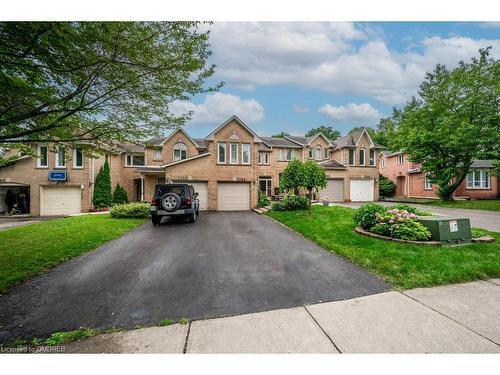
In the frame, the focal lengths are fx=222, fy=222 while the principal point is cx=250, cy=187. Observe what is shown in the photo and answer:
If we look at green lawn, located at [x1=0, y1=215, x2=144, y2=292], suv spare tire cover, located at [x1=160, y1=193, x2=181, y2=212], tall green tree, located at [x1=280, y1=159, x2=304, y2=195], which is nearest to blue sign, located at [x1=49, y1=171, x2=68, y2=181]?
green lawn, located at [x1=0, y1=215, x2=144, y2=292]

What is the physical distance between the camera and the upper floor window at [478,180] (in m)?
24.1

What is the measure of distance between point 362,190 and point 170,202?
20800mm

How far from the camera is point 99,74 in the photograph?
4820 mm

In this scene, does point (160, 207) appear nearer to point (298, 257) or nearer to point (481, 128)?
point (298, 257)

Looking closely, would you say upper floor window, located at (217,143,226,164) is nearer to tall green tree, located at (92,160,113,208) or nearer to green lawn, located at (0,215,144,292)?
green lawn, located at (0,215,144,292)

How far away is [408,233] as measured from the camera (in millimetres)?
6367

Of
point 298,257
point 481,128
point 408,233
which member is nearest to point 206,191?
point 298,257

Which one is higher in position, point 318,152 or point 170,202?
point 318,152

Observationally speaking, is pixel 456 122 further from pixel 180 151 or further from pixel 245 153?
pixel 180 151

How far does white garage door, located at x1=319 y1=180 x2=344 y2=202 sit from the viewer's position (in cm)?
2322

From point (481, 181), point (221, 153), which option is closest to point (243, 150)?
point (221, 153)

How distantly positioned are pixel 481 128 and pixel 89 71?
27625 millimetres

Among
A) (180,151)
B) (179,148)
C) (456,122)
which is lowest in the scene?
(180,151)

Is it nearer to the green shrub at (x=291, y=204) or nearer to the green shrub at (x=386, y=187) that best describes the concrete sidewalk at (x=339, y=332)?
the green shrub at (x=291, y=204)
